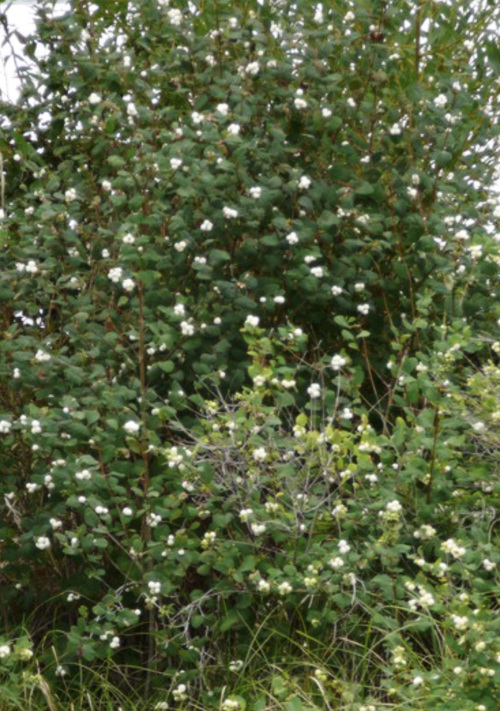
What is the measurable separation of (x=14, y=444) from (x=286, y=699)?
1503 mm

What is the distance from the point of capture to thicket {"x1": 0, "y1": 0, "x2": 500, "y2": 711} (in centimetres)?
457

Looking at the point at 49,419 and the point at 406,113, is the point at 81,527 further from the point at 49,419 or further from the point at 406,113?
the point at 406,113

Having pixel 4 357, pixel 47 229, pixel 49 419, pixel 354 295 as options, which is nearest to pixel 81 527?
pixel 49 419

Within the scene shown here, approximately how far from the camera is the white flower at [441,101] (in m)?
5.23

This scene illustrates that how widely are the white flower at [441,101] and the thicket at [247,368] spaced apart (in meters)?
0.01

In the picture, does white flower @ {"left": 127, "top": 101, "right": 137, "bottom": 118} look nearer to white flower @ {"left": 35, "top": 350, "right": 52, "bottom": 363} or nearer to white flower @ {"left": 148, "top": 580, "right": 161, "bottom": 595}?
white flower @ {"left": 35, "top": 350, "right": 52, "bottom": 363}

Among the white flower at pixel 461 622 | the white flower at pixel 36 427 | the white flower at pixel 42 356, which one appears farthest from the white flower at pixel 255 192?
the white flower at pixel 461 622

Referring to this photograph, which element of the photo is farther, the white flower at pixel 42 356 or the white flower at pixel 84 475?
the white flower at pixel 42 356

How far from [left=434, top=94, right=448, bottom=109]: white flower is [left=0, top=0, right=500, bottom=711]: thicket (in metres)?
0.01

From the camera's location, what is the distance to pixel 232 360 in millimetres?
5211

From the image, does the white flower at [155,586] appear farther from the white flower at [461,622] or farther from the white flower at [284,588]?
the white flower at [461,622]

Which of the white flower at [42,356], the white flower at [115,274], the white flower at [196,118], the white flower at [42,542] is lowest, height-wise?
the white flower at [42,542]

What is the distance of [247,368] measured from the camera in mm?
5145

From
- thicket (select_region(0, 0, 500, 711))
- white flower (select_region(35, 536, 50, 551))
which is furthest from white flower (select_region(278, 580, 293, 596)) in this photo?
white flower (select_region(35, 536, 50, 551))
